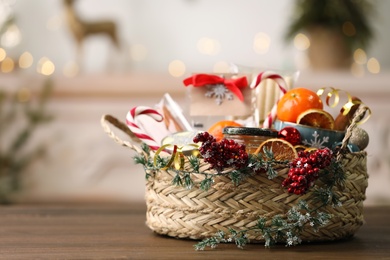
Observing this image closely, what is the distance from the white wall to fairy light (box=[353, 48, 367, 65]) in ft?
0.24

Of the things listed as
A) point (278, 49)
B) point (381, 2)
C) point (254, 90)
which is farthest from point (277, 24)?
point (254, 90)

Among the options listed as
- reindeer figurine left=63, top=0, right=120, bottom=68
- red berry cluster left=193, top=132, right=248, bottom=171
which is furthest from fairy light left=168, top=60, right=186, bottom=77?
red berry cluster left=193, top=132, right=248, bottom=171

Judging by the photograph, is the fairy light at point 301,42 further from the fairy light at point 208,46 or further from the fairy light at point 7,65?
the fairy light at point 7,65

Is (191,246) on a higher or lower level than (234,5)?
lower

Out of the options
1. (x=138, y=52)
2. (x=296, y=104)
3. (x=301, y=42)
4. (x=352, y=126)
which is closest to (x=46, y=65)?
(x=138, y=52)

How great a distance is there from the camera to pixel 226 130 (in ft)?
3.22

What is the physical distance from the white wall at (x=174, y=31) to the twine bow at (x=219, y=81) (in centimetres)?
204

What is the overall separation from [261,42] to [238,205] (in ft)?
7.62

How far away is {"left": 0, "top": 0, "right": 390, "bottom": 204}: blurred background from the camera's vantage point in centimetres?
295

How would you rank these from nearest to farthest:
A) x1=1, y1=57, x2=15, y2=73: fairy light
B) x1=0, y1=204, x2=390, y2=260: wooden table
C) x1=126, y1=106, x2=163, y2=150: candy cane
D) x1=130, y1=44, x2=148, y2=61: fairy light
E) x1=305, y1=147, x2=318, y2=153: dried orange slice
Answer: x1=0, y1=204, x2=390, y2=260: wooden table < x1=305, y1=147, x2=318, y2=153: dried orange slice < x1=126, y1=106, x2=163, y2=150: candy cane < x1=1, y1=57, x2=15, y2=73: fairy light < x1=130, y1=44, x2=148, y2=61: fairy light

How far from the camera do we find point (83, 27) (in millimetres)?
3043

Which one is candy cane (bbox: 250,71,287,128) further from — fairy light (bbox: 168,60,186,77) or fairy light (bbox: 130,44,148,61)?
fairy light (bbox: 130,44,148,61)

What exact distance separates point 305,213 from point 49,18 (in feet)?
8.59

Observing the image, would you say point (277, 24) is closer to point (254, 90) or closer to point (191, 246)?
point (254, 90)
